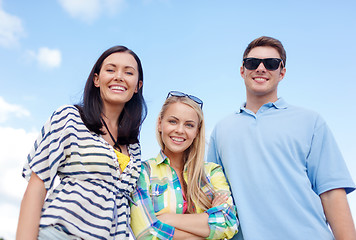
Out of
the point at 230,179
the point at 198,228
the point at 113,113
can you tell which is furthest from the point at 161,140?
the point at 198,228

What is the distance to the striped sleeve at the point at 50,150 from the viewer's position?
314 centimetres

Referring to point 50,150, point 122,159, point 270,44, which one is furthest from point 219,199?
point 270,44

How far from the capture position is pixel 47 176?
10.3 ft

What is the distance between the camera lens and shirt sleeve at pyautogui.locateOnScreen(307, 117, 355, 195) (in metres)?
4.10

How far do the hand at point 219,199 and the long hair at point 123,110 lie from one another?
1.12m

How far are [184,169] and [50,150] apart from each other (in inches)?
59.9

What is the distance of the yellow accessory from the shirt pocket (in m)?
0.38

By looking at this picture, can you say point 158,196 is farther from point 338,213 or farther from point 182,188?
point 338,213

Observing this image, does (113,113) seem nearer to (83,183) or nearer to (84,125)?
(84,125)

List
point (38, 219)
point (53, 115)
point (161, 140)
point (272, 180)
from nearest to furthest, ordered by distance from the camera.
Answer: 1. point (38, 219)
2. point (53, 115)
3. point (272, 180)
4. point (161, 140)

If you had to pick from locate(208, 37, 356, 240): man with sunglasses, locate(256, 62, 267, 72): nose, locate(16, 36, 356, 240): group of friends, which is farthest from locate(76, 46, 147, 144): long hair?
locate(256, 62, 267, 72): nose

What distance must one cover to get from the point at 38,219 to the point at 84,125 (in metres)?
0.97

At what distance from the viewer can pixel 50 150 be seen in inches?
125

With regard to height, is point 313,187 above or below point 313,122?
below
